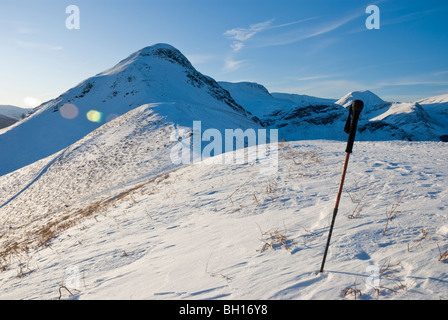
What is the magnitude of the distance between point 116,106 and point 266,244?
44431 millimetres

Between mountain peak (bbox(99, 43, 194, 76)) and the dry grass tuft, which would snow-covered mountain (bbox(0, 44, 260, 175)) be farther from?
the dry grass tuft

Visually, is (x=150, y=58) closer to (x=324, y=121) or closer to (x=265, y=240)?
(x=324, y=121)

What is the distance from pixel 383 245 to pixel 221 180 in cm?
511

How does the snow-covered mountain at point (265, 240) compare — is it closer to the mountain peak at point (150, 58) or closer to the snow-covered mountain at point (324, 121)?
the snow-covered mountain at point (324, 121)

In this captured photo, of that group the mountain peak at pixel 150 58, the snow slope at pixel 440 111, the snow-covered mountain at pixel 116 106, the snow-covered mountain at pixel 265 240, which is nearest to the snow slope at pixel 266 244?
the snow-covered mountain at pixel 265 240

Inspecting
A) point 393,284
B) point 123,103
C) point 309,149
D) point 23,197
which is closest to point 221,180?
point 309,149

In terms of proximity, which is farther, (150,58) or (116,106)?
(150,58)

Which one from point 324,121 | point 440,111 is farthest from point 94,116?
point 440,111

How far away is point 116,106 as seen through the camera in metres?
41.3

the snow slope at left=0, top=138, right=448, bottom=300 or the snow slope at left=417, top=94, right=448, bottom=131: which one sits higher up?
the snow slope at left=417, top=94, right=448, bottom=131

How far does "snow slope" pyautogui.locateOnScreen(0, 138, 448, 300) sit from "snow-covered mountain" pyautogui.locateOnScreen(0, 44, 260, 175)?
16167 mm

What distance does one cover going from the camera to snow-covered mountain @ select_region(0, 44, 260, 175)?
95.1ft

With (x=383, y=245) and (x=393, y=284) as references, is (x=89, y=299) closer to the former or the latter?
(x=393, y=284)

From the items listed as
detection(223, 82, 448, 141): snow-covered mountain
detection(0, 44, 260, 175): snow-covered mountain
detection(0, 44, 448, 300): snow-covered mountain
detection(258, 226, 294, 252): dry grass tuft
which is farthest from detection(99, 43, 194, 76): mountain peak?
detection(258, 226, 294, 252): dry grass tuft
